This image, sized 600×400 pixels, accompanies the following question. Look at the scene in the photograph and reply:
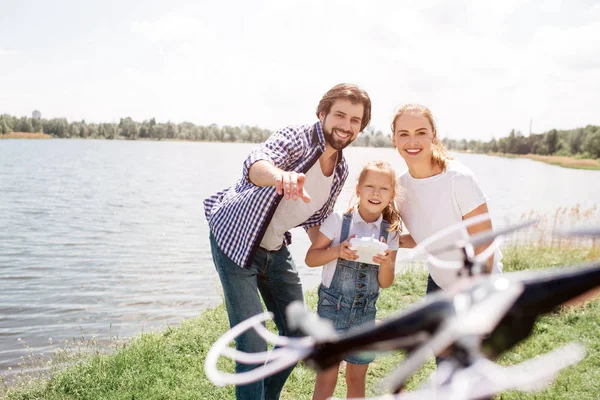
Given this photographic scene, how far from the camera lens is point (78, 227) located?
1516 centimetres

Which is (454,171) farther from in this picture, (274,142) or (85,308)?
(85,308)

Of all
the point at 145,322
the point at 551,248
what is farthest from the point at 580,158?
the point at 145,322

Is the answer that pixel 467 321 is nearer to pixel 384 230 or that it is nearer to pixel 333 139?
pixel 333 139

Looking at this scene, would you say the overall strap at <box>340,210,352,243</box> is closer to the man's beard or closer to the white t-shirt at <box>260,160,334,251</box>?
the white t-shirt at <box>260,160,334,251</box>

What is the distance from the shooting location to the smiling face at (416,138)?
3.11 meters

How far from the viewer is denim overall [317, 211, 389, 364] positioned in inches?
131

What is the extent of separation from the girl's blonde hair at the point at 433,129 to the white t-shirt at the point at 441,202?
0.18 ft

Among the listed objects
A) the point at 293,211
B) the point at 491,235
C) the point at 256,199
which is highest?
the point at 491,235

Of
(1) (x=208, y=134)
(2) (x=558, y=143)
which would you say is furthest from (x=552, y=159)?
(1) (x=208, y=134)

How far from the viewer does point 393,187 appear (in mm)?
3303

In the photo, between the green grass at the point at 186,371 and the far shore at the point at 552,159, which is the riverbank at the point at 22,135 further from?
the green grass at the point at 186,371

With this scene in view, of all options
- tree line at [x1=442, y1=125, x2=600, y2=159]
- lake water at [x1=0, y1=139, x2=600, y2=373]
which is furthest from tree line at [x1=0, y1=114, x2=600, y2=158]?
lake water at [x1=0, y1=139, x2=600, y2=373]

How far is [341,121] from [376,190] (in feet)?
1.74

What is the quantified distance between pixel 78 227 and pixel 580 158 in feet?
247
